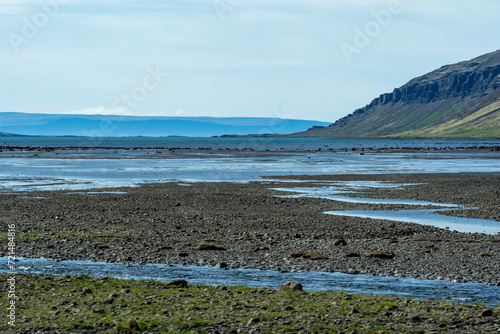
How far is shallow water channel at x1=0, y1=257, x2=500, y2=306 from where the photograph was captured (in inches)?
680

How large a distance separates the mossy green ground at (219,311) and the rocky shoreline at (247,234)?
383 cm

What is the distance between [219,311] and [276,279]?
13.5 feet

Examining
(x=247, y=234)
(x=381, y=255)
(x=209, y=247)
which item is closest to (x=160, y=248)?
(x=209, y=247)

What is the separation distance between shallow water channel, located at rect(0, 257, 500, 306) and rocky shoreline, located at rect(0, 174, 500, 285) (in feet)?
2.34

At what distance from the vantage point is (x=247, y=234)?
27.5 meters

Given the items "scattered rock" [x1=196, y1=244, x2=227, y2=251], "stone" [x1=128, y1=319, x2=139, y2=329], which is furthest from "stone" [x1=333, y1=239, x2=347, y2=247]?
"stone" [x1=128, y1=319, x2=139, y2=329]

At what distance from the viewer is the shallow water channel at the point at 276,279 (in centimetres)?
1727

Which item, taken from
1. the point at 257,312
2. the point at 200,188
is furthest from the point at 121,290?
the point at 200,188

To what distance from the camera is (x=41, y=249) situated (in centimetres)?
2348

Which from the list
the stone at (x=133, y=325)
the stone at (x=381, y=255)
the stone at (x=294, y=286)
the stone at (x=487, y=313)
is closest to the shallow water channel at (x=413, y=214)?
the stone at (x=381, y=255)

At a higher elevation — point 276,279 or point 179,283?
point 179,283

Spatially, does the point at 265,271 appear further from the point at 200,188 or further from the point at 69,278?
the point at 200,188

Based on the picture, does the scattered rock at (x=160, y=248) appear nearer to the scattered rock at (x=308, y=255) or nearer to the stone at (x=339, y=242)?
the scattered rock at (x=308, y=255)

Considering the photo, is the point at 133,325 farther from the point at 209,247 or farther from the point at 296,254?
the point at 209,247
